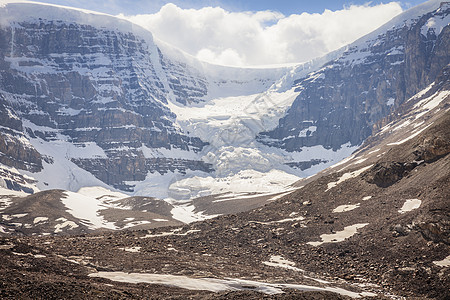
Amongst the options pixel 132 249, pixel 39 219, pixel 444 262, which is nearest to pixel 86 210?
pixel 39 219

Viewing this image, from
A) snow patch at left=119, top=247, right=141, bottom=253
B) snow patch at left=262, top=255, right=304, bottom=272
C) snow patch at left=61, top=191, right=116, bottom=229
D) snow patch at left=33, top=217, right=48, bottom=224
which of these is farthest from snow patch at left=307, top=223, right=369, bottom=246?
snow patch at left=33, top=217, right=48, bottom=224

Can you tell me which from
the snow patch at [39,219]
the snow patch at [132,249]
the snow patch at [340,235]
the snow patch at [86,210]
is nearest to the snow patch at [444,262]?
the snow patch at [340,235]

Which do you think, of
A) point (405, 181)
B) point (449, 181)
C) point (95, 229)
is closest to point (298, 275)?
point (449, 181)

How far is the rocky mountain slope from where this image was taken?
25891 millimetres

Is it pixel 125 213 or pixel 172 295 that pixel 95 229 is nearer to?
pixel 125 213

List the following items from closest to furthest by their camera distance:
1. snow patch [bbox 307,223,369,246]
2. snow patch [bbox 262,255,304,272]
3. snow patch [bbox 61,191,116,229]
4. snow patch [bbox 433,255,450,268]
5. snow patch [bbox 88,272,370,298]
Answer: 1. snow patch [bbox 88,272,370,298]
2. snow patch [bbox 433,255,450,268]
3. snow patch [bbox 262,255,304,272]
4. snow patch [bbox 307,223,369,246]
5. snow patch [bbox 61,191,116,229]

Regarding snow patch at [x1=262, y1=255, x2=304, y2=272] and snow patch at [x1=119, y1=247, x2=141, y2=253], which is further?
snow patch at [x1=119, y1=247, x2=141, y2=253]

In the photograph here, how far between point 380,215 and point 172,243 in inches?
758

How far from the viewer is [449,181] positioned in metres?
42.5

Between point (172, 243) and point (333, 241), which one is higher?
point (172, 243)

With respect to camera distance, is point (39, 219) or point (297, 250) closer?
point (297, 250)

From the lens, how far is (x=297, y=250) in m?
42.5

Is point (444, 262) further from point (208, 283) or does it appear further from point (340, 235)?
point (208, 283)

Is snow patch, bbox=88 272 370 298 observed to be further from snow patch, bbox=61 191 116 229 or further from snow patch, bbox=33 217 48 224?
snow patch, bbox=33 217 48 224
